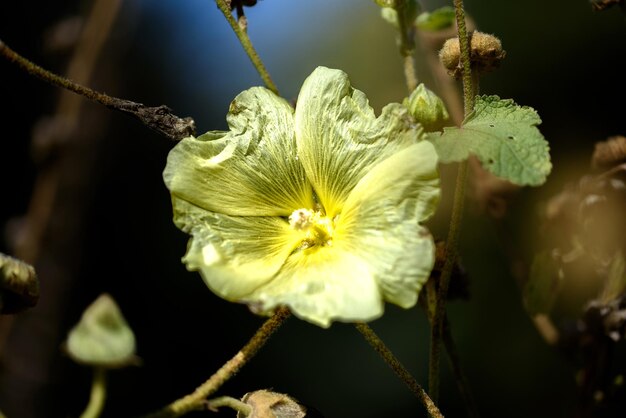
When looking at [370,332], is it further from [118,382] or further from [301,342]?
[118,382]

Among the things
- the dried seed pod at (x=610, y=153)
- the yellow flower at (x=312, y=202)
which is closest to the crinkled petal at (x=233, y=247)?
the yellow flower at (x=312, y=202)

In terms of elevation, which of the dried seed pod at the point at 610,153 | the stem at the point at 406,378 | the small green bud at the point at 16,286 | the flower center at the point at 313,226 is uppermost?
the small green bud at the point at 16,286

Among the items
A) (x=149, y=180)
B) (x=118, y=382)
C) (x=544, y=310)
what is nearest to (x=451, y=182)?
(x=544, y=310)

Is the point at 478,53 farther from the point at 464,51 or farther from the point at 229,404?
the point at 229,404

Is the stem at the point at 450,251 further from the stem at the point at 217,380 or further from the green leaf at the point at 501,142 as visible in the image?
the stem at the point at 217,380

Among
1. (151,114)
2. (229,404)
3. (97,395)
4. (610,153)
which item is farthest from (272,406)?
(610,153)

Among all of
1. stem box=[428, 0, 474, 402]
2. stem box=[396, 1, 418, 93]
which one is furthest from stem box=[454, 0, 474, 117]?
stem box=[396, 1, 418, 93]

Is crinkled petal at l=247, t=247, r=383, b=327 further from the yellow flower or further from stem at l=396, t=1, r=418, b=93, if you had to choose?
stem at l=396, t=1, r=418, b=93
